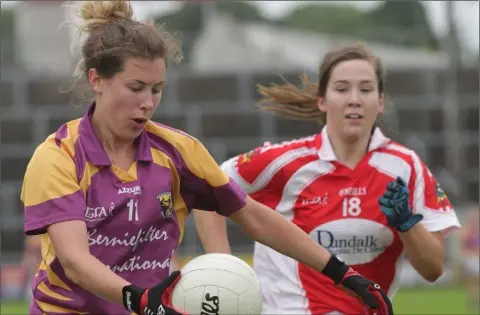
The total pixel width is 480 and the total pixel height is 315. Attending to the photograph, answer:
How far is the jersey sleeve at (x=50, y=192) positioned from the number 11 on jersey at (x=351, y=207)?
1.72 metres

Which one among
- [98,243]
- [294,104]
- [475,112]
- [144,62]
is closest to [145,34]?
[144,62]

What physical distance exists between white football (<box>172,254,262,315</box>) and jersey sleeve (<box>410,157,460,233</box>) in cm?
155

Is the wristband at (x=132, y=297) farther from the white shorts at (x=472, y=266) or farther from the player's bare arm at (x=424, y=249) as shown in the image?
the white shorts at (x=472, y=266)

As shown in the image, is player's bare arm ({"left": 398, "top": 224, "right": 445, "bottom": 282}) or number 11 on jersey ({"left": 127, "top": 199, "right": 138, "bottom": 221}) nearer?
number 11 on jersey ({"left": 127, "top": 199, "right": 138, "bottom": 221})

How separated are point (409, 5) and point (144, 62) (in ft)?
65.7

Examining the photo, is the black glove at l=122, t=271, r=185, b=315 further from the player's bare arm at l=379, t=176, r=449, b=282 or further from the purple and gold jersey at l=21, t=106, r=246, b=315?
the player's bare arm at l=379, t=176, r=449, b=282

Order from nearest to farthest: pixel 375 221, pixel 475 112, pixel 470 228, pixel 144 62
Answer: pixel 144 62 → pixel 375 221 → pixel 470 228 → pixel 475 112

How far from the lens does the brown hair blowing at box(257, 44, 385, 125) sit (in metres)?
5.72

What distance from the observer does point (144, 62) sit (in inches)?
169

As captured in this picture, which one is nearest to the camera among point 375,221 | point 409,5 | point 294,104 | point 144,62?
point 144,62

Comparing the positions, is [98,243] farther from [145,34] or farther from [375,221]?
[375,221]

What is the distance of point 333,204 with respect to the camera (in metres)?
5.58

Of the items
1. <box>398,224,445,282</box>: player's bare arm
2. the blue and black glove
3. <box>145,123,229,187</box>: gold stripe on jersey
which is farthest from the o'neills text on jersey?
<box>145,123,229,187</box>: gold stripe on jersey

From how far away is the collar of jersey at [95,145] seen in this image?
4363 mm
